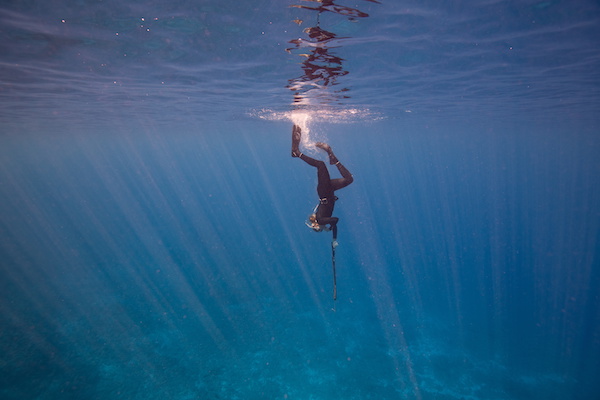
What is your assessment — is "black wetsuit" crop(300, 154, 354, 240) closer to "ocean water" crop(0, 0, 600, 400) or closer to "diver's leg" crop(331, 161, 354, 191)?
"diver's leg" crop(331, 161, 354, 191)

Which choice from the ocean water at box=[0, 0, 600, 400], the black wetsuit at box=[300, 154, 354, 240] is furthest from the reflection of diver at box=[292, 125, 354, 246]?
the ocean water at box=[0, 0, 600, 400]

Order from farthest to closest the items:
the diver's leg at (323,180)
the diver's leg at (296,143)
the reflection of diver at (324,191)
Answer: the diver's leg at (296,143), the diver's leg at (323,180), the reflection of diver at (324,191)

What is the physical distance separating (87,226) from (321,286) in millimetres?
29026

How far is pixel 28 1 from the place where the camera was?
20.4 feet

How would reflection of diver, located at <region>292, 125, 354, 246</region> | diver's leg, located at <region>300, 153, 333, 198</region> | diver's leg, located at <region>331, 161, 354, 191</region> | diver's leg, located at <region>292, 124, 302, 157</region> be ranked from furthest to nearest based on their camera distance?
diver's leg, located at <region>292, 124, 302, 157</region> → diver's leg, located at <region>331, 161, 354, 191</region> → diver's leg, located at <region>300, 153, 333, 198</region> → reflection of diver, located at <region>292, 125, 354, 246</region>

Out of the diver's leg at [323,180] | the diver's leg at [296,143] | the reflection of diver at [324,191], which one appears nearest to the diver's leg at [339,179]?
the reflection of diver at [324,191]

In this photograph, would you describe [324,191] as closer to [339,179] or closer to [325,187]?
[325,187]

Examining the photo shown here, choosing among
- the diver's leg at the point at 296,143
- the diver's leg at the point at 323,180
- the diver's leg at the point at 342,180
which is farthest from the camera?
the diver's leg at the point at 296,143

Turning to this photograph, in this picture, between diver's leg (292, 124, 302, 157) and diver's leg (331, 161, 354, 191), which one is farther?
diver's leg (292, 124, 302, 157)

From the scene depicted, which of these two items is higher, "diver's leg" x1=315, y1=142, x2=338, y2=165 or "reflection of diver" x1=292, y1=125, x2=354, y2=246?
"diver's leg" x1=315, y1=142, x2=338, y2=165

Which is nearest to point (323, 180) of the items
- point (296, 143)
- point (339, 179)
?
point (339, 179)

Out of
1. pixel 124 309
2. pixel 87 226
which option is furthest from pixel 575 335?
pixel 87 226

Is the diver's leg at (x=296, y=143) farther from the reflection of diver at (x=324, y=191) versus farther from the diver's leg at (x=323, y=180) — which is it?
the diver's leg at (x=323, y=180)

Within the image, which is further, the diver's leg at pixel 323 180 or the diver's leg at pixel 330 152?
the diver's leg at pixel 330 152
